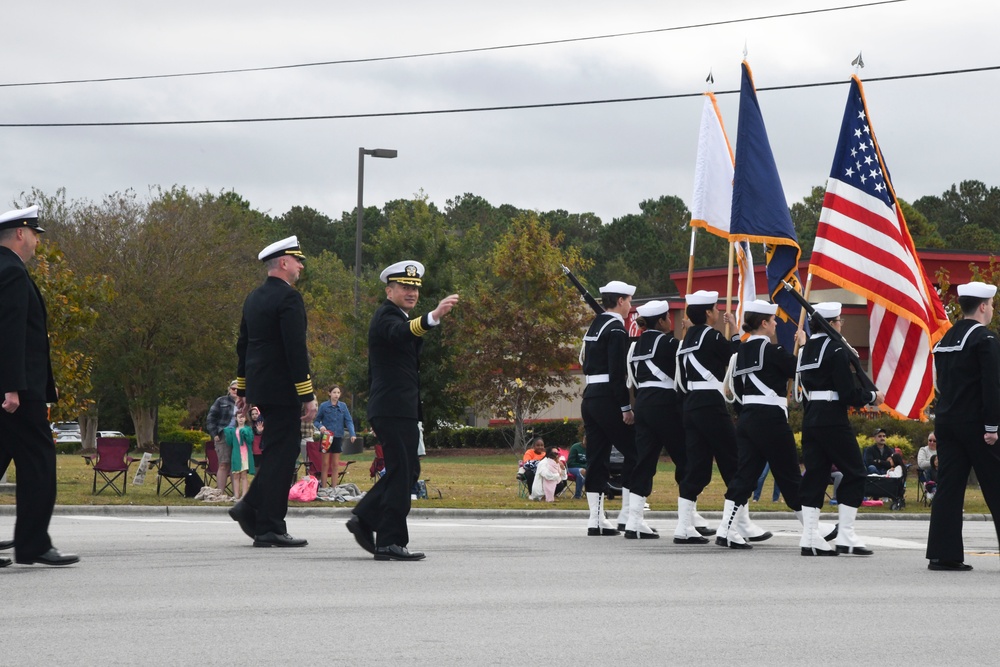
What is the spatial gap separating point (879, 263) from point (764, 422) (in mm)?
5652

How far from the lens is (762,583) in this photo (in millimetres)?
9500

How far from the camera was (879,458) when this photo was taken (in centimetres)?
2595

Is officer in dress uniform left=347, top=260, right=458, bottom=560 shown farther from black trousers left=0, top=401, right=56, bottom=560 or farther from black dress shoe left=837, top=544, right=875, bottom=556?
black dress shoe left=837, top=544, right=875, bottom=556

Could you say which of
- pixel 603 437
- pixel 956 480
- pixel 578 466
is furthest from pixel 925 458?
pixel 956 480

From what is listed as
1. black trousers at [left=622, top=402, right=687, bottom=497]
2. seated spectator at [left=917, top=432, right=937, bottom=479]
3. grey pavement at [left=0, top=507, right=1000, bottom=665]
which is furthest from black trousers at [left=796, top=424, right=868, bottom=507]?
seated spectator at [left=917, top=432, right=937, bottom=479]

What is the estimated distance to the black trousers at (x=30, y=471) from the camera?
923 cm

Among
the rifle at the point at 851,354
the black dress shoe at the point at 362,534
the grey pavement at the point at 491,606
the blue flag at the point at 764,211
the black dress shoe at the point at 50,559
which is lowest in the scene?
the grey pavement at the point at 491,606

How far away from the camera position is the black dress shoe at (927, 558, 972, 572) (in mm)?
10586

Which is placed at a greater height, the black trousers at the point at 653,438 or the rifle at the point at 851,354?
the rifle at the point at 851,354

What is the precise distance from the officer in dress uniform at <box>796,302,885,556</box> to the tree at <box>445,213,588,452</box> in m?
35.2

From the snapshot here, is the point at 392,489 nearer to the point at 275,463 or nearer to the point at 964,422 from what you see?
the point at 275,463

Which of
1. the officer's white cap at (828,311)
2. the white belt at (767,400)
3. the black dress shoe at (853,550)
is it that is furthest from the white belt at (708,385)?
the black dress shoe at (853,550)

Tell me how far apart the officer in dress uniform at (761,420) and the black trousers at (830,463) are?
0.23 m

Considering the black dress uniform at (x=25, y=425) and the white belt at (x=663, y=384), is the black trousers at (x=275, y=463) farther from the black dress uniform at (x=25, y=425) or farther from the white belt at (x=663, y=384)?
the white belt at (x=663, y=384)
